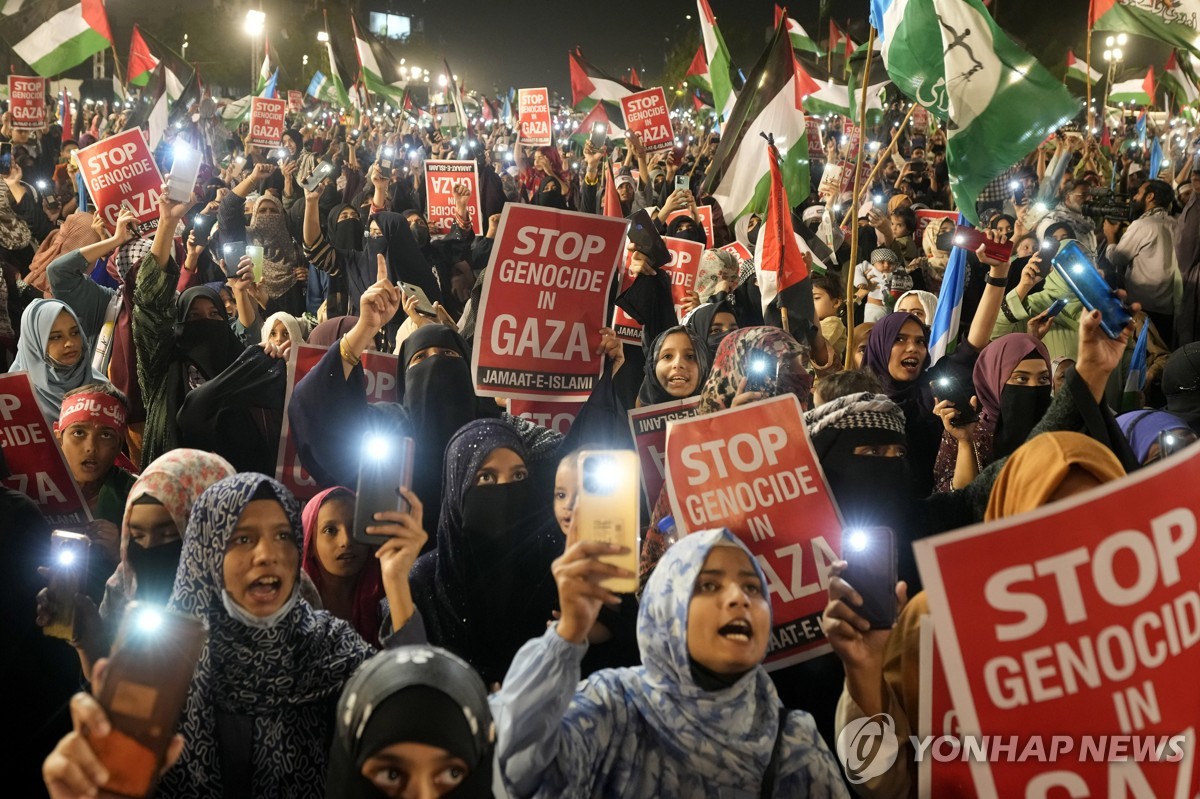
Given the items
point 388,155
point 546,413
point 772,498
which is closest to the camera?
point 772,498

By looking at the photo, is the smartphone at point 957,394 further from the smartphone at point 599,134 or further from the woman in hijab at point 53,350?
the smartphone at point 599,134

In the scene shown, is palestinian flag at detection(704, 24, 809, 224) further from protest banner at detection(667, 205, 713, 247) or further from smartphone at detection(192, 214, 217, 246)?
smartphone at detection(192, 214, 217, 246)

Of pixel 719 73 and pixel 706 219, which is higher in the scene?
pixel 719 73

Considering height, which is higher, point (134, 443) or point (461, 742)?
point (134, 443)

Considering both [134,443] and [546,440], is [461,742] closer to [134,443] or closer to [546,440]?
[546,440]

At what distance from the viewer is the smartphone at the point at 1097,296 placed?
341 centimetres

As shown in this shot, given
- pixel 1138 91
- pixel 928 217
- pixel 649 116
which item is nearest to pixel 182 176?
pixel 928 217

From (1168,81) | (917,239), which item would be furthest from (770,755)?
(1168,81)

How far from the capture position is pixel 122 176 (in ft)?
21.8

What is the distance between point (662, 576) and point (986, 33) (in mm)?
4034

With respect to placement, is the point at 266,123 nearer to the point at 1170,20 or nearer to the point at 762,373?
the point at 1170,20

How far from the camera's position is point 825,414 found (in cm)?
360

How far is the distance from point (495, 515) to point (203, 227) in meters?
7.03

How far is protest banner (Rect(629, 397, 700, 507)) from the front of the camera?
12.9 feet
